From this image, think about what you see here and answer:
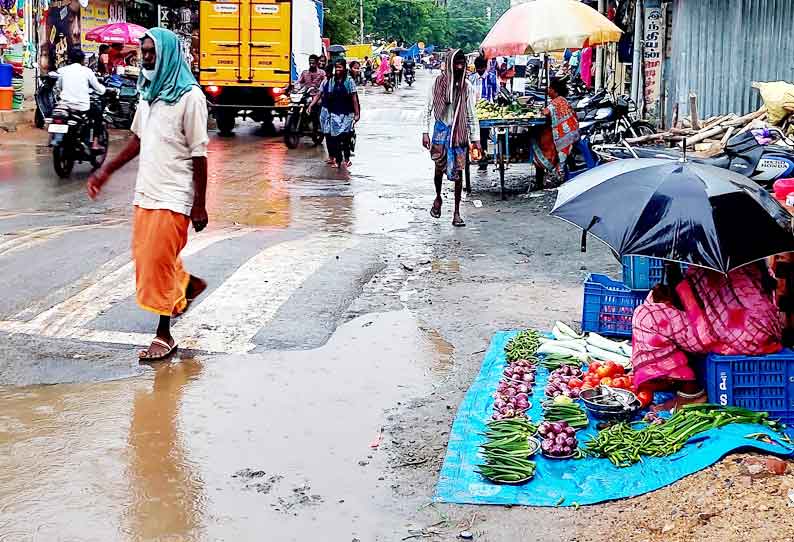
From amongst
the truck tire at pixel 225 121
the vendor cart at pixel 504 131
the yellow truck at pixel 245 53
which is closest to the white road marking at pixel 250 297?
the vendor cart at pixel 504 131

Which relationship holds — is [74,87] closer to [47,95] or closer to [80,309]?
[47,95]

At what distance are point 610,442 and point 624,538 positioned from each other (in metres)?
0.81

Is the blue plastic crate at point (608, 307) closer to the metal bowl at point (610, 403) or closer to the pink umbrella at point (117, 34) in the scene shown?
the metal bowl at point (610, 403)

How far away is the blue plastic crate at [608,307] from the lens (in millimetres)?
6570

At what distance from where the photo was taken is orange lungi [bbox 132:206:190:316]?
19.7 feet

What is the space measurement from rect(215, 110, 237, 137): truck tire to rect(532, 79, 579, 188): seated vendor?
1007 centimetres

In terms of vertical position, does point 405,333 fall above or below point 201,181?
below

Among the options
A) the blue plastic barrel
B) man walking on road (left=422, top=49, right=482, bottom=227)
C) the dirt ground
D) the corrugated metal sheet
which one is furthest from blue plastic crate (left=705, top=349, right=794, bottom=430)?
the blue plastic barrel

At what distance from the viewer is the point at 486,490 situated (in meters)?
4.34

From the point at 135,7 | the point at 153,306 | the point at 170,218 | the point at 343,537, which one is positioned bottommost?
the point at 343,537

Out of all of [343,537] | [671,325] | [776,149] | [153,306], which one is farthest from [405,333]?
[776,149]

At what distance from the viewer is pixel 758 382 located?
15.8ft

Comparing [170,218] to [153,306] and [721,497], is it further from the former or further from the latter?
[721,497]

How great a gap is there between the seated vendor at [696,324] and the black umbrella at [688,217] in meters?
0.30
